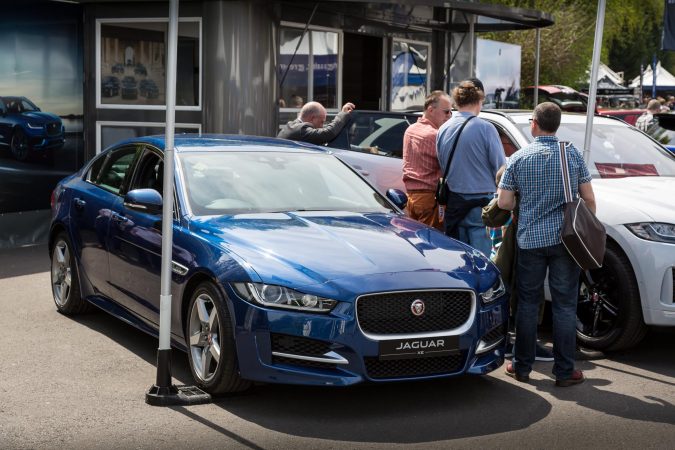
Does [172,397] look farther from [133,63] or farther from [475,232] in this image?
[133,63]

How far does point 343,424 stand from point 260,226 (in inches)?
56.6

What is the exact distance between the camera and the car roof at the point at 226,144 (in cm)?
773

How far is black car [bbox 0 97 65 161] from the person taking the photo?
A: 13344mm

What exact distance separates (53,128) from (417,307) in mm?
9338

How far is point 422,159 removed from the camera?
28.5ft

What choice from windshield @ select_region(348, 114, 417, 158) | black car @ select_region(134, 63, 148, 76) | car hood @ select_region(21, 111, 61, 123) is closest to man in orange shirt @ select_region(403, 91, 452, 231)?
windshield @ select_region(348, 114, 417, 158)

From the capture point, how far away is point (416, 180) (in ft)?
28.6

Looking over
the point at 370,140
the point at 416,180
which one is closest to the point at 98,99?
the point at 370,140

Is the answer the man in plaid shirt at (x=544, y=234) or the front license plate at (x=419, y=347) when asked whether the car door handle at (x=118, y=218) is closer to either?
the front license plate at (x=419, y=347)

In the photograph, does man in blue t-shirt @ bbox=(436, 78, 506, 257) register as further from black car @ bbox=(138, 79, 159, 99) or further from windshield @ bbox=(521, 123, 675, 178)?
black car @ bbox=(138, 79, 159, 99)

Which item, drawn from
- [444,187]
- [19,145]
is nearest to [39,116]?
[19,145]

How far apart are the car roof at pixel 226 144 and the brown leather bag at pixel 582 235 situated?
2190 mm

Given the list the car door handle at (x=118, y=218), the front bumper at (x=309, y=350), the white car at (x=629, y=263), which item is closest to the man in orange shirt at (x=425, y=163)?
the white car at (x=629, y=263)

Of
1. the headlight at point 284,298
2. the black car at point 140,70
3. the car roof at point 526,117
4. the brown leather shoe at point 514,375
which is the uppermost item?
the black car at point 140,70
